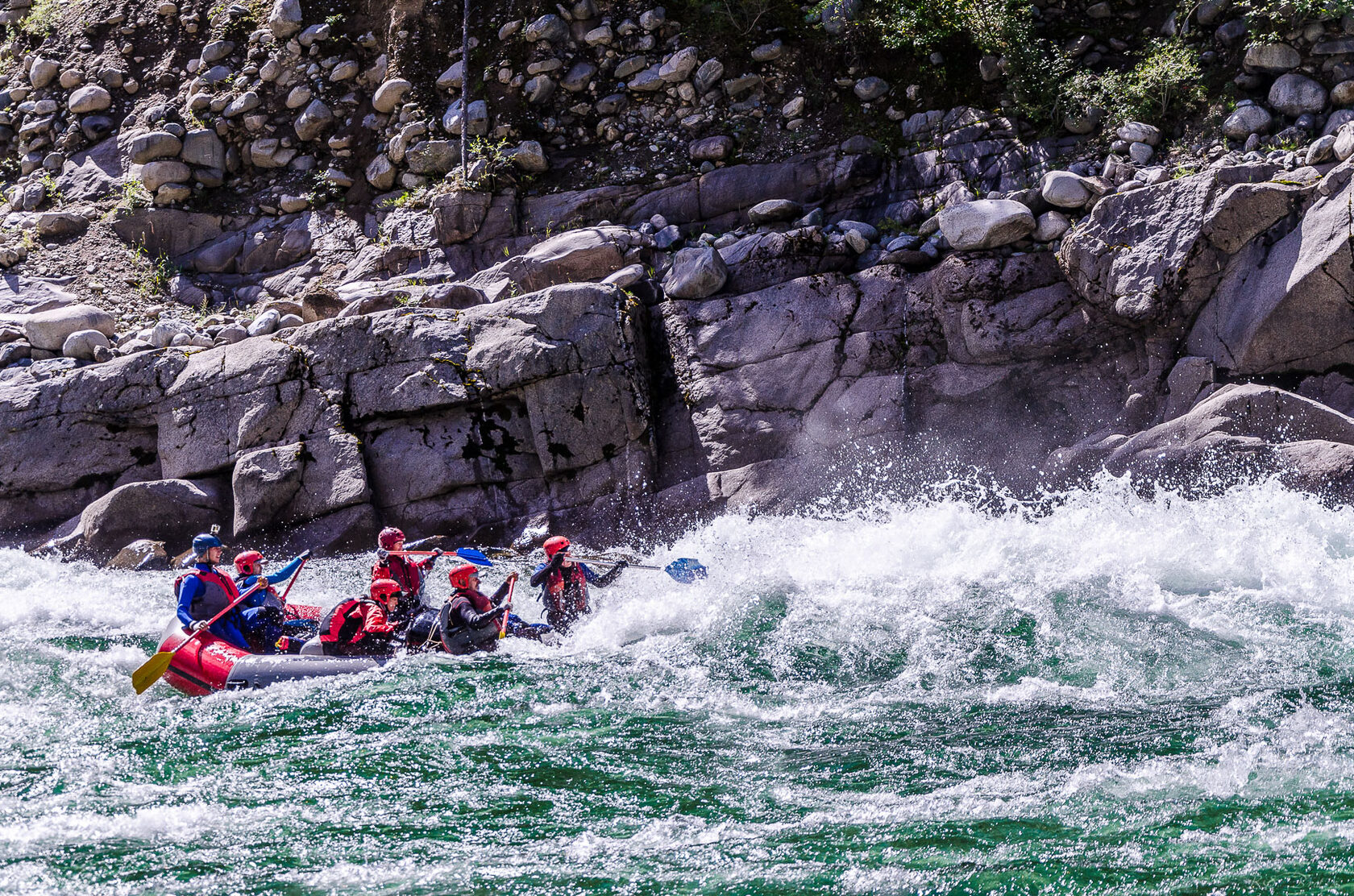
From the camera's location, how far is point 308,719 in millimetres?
6320

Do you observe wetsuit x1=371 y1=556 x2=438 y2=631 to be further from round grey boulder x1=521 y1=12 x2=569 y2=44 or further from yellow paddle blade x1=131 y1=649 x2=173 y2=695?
round grey boulder x1=521 y1=12 x2=569 y2=44

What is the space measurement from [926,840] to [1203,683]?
8.69 feet

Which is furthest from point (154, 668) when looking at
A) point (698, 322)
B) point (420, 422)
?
point (698, 322)

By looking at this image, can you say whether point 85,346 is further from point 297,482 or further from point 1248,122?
point 1248,122

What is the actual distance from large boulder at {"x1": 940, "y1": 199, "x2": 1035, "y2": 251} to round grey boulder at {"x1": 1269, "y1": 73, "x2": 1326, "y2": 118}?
2856 millimetres

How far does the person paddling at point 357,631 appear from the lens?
7.73m

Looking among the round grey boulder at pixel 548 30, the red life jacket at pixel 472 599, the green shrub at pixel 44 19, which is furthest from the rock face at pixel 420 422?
the green shrub at pixel 44 19

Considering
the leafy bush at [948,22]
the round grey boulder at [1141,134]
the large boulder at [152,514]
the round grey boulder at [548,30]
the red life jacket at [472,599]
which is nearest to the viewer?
the red life jacket at [472,599]

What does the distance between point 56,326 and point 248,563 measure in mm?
6916

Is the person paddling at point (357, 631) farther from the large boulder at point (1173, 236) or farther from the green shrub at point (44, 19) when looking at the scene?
the green shrub at point (44, 19)

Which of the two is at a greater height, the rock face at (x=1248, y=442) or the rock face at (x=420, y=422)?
the rock face at (x=420, y=422)

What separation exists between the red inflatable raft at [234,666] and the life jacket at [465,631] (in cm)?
49

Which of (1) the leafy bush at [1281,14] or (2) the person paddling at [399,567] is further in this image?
(1) the leafy bush at [1281,14]

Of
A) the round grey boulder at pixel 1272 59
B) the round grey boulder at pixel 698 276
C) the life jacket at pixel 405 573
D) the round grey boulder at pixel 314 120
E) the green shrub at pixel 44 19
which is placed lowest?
the life jacket at pixel 405 573
